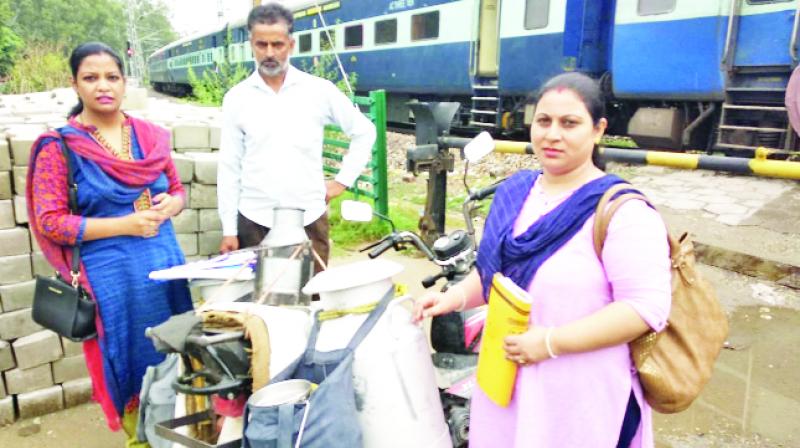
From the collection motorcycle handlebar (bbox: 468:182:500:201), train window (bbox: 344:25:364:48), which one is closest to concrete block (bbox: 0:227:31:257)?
motorcycle handlebar (bbox: 468:182:500:201)

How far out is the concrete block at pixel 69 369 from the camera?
2830 mm

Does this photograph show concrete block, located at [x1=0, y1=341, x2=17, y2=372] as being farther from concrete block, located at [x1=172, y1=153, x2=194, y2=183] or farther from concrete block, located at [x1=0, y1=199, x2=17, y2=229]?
concrete block, located at [x1=172, y1=153, x2=194, y2=183]

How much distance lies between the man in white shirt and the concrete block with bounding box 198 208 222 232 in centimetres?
53

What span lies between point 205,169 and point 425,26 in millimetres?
9784

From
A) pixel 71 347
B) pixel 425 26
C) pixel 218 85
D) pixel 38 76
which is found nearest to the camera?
pixel 71 347

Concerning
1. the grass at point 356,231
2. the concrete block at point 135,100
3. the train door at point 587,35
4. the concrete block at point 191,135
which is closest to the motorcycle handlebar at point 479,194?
the concrete block at point 191,135

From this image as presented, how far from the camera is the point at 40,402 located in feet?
9.14

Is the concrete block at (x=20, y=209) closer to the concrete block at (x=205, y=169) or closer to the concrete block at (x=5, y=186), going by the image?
the concrete block at (x=5, y=186)

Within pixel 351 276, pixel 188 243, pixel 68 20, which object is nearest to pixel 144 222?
pixel 351 276

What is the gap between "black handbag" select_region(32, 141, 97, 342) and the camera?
6.70 ft

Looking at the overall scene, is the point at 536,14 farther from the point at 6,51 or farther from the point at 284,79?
the point at 6,51

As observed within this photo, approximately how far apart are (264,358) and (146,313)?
3.28 ft

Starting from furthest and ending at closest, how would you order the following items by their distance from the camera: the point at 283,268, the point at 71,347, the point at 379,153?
the point at 379,153, the point at 71,347, the point at 283,268

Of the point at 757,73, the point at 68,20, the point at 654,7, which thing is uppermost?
the point at 68,20
